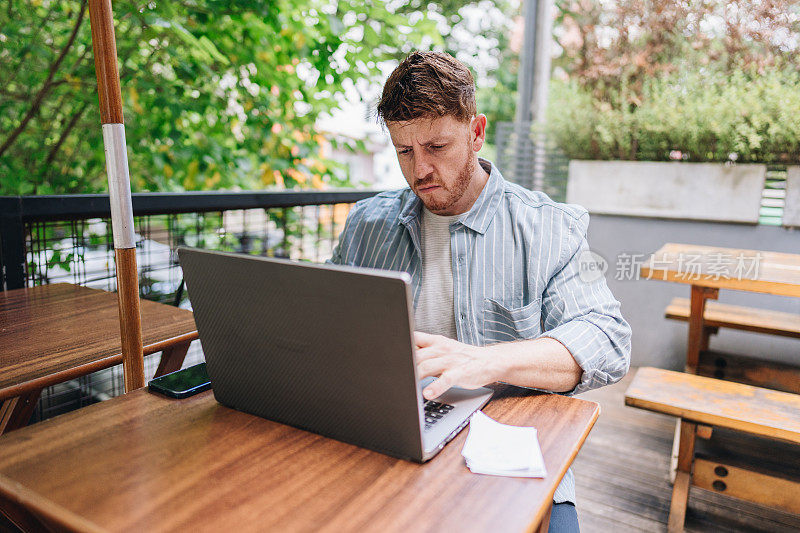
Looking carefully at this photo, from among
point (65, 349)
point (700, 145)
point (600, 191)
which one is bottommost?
point (65, 349)

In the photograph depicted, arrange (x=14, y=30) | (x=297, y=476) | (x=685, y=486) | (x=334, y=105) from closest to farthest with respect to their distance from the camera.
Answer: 1. (x=297, y=476)
2. (x=685, y=486)
3. (x=14, y=30)
4. (x=334, y=105)

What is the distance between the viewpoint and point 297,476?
69 cm

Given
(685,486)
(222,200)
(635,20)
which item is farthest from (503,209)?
(635,20)

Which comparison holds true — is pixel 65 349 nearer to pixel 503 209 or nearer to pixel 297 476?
pixel 297 476

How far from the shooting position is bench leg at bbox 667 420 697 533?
195 centimetres

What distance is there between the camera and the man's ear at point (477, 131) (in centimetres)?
129

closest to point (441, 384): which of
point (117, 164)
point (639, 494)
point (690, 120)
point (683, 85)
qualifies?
point (117, 164)

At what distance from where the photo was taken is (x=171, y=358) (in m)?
1.37

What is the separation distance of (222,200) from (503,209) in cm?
122

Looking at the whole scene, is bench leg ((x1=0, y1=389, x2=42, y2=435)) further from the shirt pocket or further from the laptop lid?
the shirt pocket

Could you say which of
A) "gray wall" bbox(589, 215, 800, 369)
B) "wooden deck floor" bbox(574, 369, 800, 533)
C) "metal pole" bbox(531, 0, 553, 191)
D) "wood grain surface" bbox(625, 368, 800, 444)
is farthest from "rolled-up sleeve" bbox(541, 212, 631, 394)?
"metal pole" bbox(531, 0, 553, 191)

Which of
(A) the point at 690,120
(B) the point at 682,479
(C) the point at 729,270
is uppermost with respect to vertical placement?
(A) the point at 690,120

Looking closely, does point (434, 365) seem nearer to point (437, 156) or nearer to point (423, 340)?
point (423, 340)

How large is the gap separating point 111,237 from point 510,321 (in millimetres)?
1436
